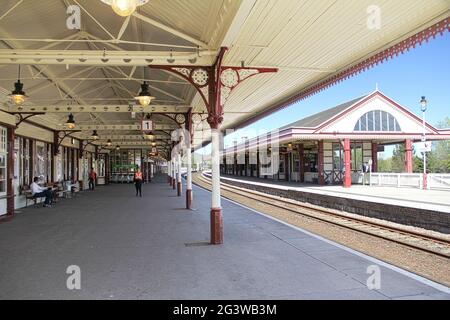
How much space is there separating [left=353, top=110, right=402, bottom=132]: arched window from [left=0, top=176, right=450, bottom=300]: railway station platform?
17774mm

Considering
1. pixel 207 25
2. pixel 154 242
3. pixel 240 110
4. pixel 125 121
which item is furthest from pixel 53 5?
pixel 125 121

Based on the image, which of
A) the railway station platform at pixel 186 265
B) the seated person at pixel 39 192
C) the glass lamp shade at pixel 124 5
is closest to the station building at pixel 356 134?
the seated person at pixel 39 192

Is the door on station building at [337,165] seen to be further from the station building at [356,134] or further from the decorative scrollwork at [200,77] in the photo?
the decorative scrollwork at [200,77]

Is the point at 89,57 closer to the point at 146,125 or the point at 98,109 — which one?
the point at 98,109

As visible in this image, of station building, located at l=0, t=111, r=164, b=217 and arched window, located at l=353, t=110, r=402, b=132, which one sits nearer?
station building, located at l=0, t=111, r=164, b=217

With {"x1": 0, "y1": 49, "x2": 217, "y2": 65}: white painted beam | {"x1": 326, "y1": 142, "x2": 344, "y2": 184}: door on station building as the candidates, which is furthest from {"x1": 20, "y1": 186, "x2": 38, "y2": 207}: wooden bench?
{"x1": 326, "y1": 142, "x2": 344, "y2": 184}: door on station building

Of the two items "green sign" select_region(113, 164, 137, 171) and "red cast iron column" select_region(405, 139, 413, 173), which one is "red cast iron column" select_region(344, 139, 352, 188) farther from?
"green sign" select_region(113, 164, 137, 171)

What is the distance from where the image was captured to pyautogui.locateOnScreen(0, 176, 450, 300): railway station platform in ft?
15.2

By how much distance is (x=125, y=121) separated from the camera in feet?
75.9

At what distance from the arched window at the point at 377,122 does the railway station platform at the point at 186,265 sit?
58.3ft

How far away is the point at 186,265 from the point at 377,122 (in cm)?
2294

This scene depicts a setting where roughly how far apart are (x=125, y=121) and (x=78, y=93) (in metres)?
8.65

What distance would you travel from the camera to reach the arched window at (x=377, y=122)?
25688 millimetres
